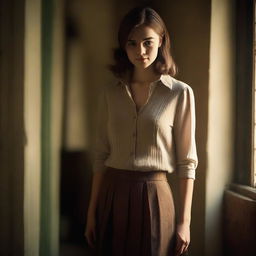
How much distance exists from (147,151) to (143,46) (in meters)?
0.35

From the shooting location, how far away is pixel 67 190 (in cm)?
168

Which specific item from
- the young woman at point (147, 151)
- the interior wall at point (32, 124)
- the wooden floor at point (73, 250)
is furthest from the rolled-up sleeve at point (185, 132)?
the wooden floor at point (73, 250)

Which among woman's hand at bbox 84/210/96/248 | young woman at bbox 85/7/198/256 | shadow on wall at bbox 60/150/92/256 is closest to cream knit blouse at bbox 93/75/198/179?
young woman at bbox 85/7/198/256

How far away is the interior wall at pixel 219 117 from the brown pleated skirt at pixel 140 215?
1.20ft

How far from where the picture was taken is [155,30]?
1172 mm

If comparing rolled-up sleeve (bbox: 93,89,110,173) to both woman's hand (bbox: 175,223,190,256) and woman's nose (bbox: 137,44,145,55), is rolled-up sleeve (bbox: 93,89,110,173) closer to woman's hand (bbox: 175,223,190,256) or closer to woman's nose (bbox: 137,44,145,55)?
woman's nose (bbox: 137,44,145,55)

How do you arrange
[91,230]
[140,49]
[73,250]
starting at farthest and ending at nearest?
[73,250] → [91,230] → [140,49]

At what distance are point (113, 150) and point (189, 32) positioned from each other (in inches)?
26.9

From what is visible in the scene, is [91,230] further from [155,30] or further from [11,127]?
[155,30]

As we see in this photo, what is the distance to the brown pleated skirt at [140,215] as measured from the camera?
1.17 metres

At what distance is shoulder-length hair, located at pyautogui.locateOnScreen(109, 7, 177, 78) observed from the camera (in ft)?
3.81

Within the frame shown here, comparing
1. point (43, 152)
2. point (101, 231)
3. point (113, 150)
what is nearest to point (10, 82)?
point (43, 152)

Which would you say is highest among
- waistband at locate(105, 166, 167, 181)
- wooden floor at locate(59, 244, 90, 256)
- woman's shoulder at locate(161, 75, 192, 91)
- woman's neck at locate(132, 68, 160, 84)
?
woman's neck at locate(132, 68, 160, 84)

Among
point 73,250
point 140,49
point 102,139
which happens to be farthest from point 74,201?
point 140,49
